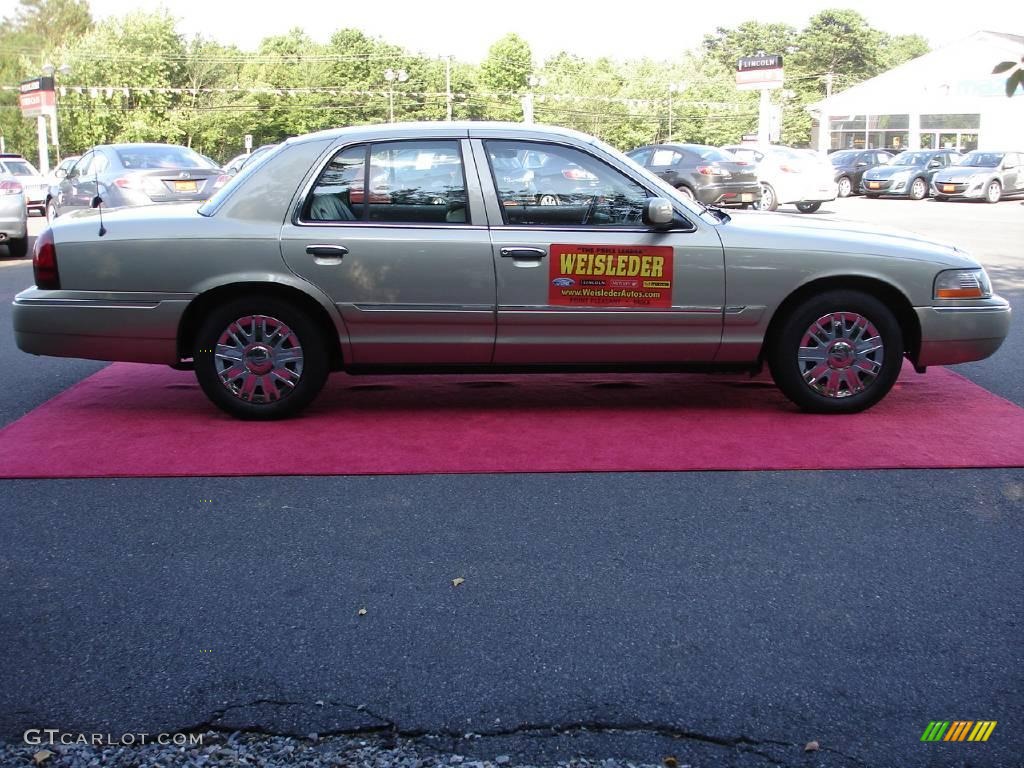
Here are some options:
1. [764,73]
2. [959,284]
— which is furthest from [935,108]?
[959,284]

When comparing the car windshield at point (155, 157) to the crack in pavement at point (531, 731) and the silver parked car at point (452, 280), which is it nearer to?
the silver parked car at point (452, 280)

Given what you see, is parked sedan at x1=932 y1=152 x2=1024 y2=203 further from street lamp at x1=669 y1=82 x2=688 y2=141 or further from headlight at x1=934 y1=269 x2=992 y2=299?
street lamp at x1=669 y1=82 x2=688 y2=141

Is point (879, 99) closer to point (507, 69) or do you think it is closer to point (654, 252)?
point (507, 69)

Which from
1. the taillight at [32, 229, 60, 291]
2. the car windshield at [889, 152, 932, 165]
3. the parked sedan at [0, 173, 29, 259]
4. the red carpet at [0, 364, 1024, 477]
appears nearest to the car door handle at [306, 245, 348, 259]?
the red carpet at [0, 364, 1024, 477]

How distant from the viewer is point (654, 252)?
20.6ft

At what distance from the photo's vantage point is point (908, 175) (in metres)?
32.3

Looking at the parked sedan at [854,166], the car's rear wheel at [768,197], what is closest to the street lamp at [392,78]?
the parked sedan at [854,166]

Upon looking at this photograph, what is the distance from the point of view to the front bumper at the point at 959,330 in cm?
643

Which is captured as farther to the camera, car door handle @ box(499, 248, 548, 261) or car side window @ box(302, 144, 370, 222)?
car side window @ box(302, 144, 370, 222)

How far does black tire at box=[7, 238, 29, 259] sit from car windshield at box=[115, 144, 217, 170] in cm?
180

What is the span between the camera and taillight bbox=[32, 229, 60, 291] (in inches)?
248

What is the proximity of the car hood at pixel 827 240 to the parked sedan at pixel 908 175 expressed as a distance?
2753cm

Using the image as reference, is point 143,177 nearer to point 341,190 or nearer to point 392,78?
point 341,190

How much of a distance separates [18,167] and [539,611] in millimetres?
29232
